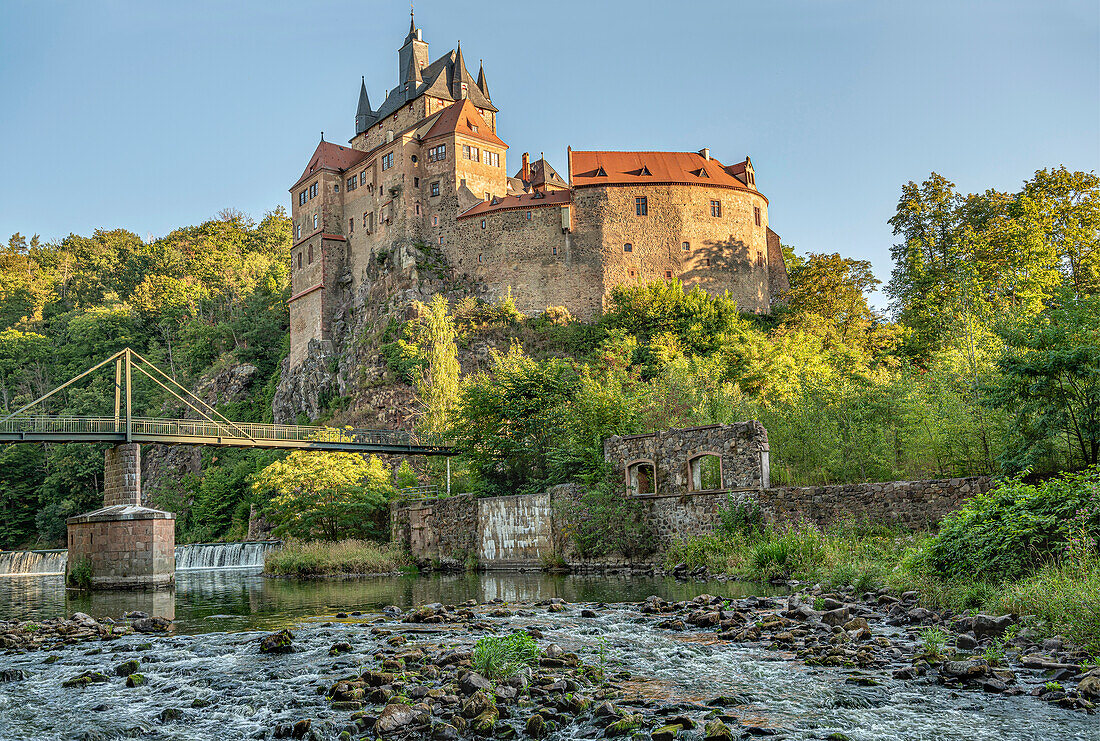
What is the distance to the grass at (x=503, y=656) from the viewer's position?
9836 mm

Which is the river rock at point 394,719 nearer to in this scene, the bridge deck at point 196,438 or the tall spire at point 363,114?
the bridge deck at point 196,438

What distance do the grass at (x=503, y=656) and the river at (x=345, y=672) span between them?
1003 mm

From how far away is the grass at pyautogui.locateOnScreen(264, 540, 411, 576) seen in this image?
102ft

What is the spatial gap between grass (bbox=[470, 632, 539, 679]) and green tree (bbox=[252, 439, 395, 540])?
996 inches

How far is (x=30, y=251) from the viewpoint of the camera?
360 ft

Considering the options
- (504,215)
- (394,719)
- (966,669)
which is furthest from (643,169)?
(394,719)

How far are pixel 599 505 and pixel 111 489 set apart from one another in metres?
20.2

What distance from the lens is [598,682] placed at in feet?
31.8

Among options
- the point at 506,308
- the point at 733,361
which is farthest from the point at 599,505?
the point at 506,308

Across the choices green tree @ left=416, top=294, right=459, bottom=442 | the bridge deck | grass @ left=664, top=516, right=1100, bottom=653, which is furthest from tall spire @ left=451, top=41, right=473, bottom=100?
grass @ left=664, top=516, right=1100, bottom=653

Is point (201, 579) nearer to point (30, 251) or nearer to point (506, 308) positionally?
point (506, 308)

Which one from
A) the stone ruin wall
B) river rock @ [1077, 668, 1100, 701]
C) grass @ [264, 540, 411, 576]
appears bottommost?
grass @ [264, 540, 411, 576]

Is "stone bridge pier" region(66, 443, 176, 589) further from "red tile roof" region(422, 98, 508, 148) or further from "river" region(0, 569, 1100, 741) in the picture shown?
"red tile roof" region(422, 98, 508, 148)

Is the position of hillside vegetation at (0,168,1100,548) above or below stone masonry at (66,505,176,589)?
above
